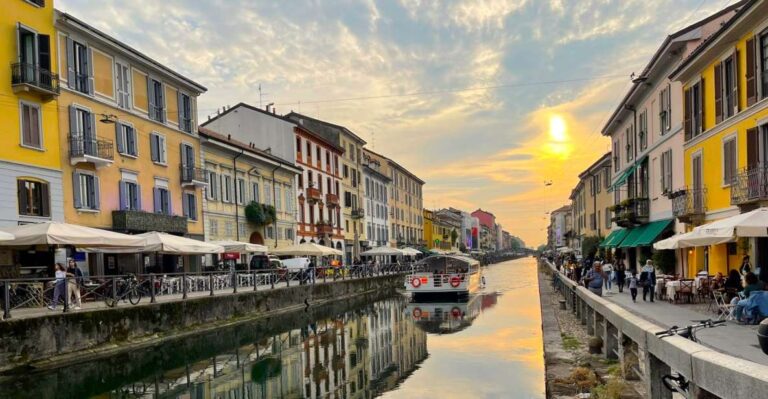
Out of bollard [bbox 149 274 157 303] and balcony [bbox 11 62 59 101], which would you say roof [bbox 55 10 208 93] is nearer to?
balcony [bbox 11 62 59 101]

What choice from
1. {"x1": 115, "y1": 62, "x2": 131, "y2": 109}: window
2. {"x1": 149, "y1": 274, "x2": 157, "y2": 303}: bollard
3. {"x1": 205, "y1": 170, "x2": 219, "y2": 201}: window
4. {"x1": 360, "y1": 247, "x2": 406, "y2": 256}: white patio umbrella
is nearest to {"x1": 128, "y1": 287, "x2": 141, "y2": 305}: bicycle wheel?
{"x1": 149, "y1": 274, "x2": 157, "y2": 303}: bollard

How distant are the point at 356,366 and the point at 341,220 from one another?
40790 mm

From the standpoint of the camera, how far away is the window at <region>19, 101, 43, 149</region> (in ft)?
69.8

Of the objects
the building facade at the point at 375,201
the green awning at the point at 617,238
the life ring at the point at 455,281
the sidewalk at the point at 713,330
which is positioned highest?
the building facade at the point at 375,201

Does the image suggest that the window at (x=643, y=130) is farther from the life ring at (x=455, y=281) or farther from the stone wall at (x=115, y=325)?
the stone wall at (x=115, y=325)

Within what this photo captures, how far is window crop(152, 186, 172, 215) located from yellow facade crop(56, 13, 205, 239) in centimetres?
8

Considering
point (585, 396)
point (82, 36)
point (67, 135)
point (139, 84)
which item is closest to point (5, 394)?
point (585, 396)

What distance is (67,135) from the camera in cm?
2338

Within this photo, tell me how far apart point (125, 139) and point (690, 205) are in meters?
24.6

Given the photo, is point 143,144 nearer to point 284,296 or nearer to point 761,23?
point 284,296

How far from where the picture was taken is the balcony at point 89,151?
77.0 ft

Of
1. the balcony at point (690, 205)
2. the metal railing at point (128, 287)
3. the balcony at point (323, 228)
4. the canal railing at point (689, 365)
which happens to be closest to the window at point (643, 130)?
the balcony at point (690, 205)

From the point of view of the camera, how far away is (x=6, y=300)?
1477 cm

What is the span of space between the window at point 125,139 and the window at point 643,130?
2591 centimetres
